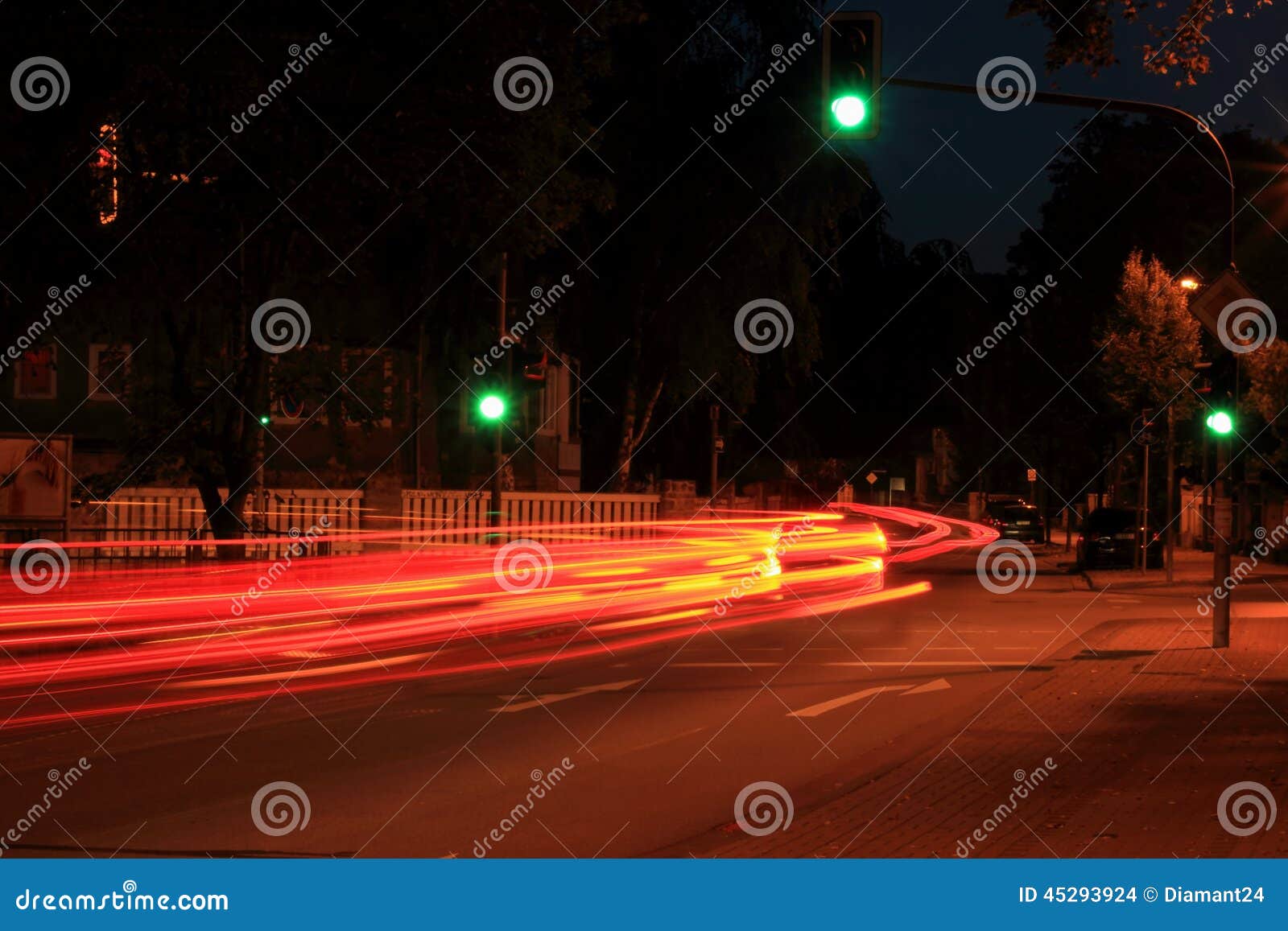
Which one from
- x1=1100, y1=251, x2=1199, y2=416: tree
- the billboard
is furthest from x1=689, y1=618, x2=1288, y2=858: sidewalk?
x1=1100, y1=251, x2=1199, y2=416: tree

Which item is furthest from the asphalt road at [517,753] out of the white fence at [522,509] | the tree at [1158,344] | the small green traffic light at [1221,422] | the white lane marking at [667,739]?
the tree at [1158,344]

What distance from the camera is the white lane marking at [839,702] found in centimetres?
1341

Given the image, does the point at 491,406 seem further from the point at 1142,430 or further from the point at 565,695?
the point at 1142,430

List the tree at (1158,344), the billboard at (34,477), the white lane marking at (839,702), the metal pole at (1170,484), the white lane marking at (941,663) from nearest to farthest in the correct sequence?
the white lane marking at (839,702) → the white lane marking at (941,663) → the billboard at (34,477) → the metal pole at (1170,484) → the tree at (1158,344)

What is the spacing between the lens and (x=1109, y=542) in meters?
37.5

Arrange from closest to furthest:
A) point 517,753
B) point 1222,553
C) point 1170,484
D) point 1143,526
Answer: point 517,753
point 1222,553
point 1170,484
point 1143,526

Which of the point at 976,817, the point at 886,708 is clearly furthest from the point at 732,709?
the point at 976,817

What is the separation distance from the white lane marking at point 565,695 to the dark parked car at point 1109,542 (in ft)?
80.1

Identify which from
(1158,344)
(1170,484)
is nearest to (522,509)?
(1170,484)

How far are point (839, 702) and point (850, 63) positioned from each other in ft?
19.3

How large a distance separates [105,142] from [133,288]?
110 inches

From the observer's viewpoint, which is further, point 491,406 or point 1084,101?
point 491,406

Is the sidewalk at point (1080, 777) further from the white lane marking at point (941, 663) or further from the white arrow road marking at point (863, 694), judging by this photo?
the white lane marking at point (941, 663)

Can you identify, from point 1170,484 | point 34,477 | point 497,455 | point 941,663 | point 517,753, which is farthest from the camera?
point 1170,484
